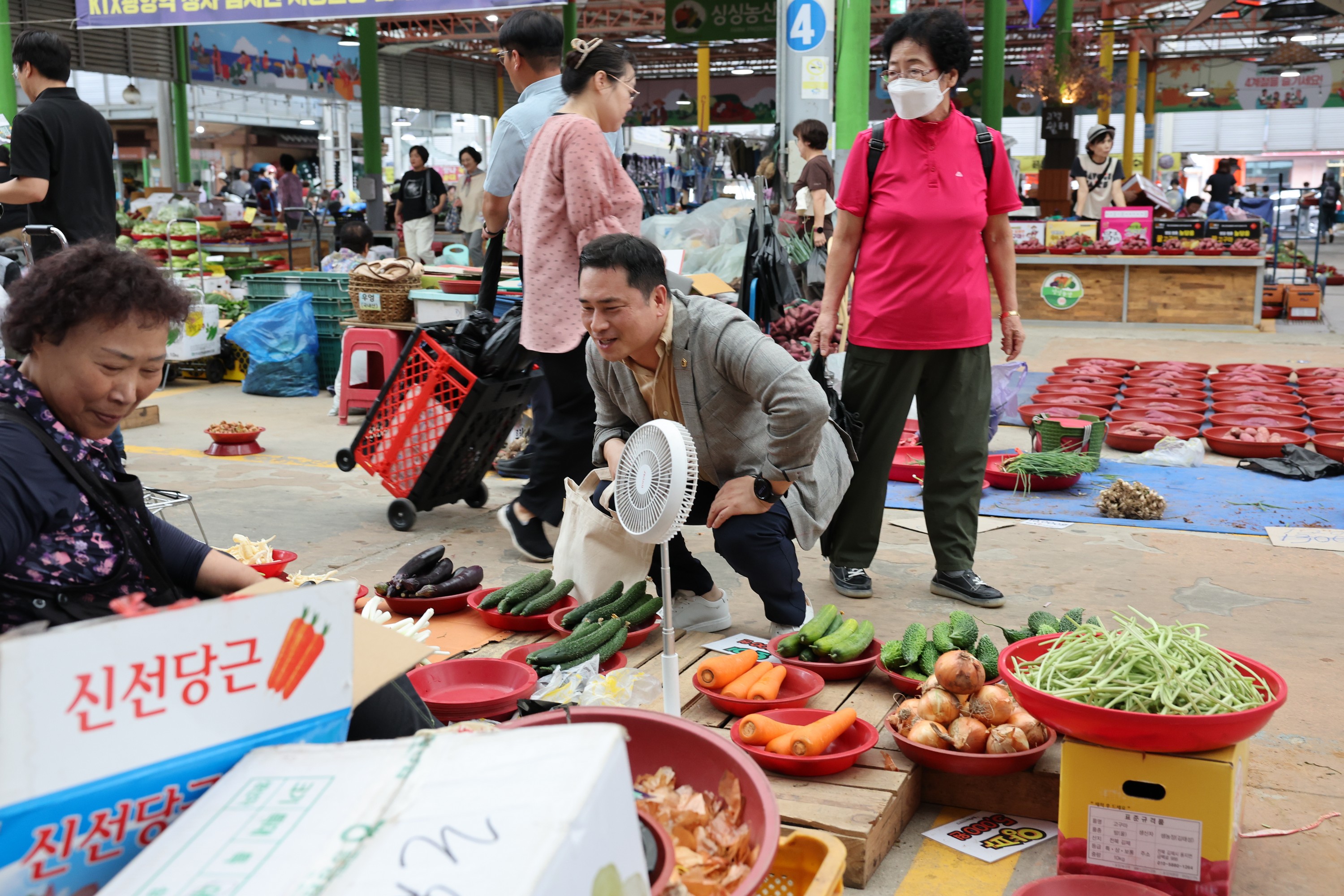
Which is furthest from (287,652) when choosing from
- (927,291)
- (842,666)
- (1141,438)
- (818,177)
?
(818,177)

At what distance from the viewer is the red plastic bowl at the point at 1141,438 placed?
21.0ft

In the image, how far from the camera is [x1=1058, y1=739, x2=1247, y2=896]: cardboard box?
2.06 m

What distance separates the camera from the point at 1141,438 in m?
6.39

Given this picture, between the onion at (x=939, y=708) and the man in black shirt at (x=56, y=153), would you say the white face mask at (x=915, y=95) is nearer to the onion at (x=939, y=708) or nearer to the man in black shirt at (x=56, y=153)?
the onion at (x=939, y=708)

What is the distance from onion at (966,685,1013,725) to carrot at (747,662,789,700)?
47 centimetres

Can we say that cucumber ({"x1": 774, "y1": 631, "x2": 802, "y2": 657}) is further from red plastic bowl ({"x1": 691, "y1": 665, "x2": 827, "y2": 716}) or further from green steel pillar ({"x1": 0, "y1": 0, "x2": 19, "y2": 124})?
green steel pillar ({"x1": 0, "y1": 0, "x2": 19, "y2": 124})

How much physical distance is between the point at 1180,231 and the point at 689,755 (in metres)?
12.1

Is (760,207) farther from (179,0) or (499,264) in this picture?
(179,0)

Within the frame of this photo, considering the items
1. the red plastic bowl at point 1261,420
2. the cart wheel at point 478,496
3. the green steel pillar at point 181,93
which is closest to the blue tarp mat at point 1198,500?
the red plastic bowl at point 1261,420

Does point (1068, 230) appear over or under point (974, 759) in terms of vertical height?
over

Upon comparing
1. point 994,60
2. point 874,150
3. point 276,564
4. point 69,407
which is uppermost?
point 994,60

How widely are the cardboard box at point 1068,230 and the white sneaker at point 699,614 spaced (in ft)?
33.9

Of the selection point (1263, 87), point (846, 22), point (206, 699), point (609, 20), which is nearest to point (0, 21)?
point (846, 22)

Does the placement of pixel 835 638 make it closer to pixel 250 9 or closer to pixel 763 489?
pixel 763 489
